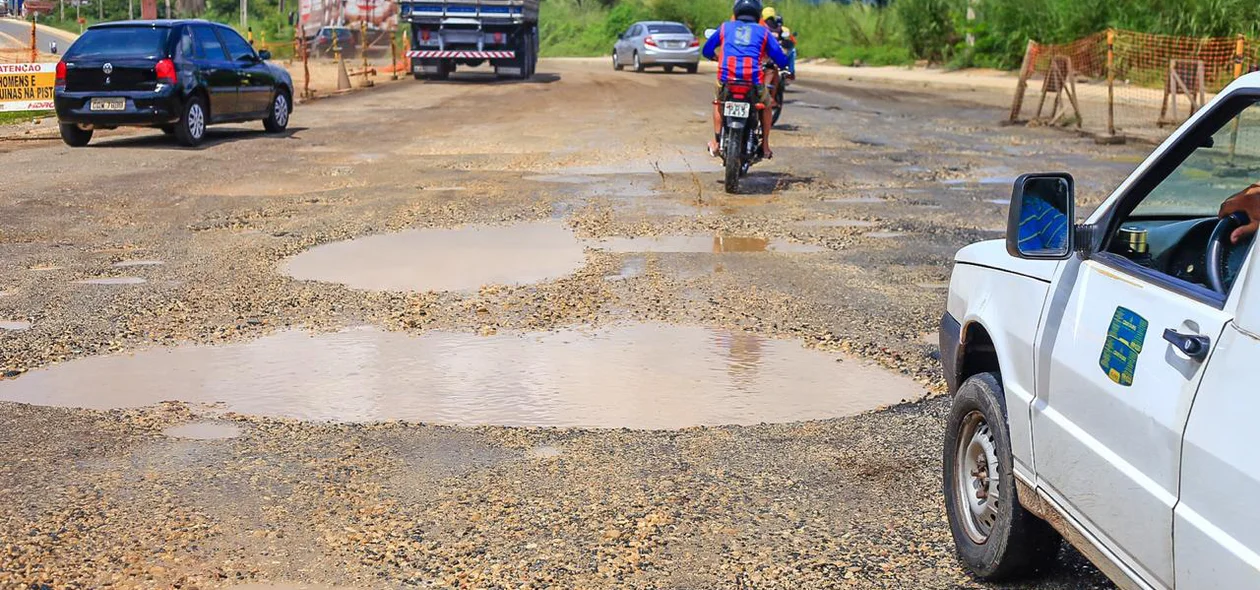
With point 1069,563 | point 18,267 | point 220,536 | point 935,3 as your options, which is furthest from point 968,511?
point 935,3

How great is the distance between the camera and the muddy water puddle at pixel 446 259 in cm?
904

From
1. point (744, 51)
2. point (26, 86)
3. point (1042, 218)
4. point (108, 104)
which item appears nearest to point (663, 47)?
point (26, 86)

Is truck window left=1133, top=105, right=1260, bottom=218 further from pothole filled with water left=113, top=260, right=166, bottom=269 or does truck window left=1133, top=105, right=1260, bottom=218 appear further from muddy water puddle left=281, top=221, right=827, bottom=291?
pothole filled with water left=113, top=260, right=166, bottom=269

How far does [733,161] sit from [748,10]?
164cm

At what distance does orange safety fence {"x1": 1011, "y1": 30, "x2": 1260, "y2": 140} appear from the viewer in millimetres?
21500

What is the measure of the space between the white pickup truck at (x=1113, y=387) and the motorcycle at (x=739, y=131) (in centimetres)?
887

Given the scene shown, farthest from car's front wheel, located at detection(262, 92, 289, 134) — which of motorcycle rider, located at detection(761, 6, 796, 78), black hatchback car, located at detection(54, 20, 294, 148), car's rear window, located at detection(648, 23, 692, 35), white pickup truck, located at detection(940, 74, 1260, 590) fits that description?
car's rear window, located at detection(648, 23, 692, 35)

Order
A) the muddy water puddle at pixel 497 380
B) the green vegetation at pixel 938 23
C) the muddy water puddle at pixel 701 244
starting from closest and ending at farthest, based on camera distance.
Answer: the muddy water puddle at pixel 497 380, the muddy water puddle at pixel 701 244, the green vegetation at pixel 938 23

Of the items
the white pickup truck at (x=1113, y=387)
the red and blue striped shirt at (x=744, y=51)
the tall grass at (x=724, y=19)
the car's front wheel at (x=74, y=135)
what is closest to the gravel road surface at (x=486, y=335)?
the white pickup truck at (x=1113, y=387)

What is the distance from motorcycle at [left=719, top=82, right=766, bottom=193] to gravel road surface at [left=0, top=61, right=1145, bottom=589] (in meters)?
0.28

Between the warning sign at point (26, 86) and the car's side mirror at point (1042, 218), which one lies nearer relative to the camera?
the car's side mirror at point (1042, 218)

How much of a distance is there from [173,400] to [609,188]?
25.8 feet

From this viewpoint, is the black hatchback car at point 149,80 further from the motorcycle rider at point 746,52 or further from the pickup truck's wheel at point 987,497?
the pickup truck's wheel at point 987,497

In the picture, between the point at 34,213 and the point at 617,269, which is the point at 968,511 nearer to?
the point at 617,269
